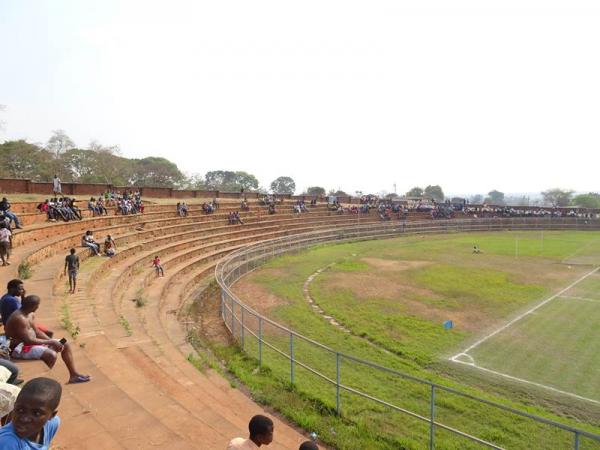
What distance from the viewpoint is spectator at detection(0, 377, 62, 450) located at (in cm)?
314

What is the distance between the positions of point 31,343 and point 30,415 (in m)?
4.71

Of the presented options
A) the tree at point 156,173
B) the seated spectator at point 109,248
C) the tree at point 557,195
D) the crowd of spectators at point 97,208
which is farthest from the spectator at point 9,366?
the tree at point 557,195

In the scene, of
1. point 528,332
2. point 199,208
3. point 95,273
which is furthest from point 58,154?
point 528,332

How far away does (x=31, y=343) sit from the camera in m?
7.18

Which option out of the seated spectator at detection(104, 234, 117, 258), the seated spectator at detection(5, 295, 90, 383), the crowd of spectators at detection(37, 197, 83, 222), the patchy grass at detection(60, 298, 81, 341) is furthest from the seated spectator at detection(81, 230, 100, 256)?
the seated spectator at detection(5, 295, 90, 383)

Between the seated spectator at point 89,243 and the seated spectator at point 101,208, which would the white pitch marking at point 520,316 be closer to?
the seated spectator at point 89,243

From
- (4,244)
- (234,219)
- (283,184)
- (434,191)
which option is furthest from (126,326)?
(434,191)

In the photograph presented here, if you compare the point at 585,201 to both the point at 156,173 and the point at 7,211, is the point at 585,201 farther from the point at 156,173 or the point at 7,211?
the point at 7,211

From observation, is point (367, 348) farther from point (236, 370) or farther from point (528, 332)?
point (528, 332)

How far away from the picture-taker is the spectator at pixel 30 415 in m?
3.14

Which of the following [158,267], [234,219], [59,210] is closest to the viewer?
[158,267]

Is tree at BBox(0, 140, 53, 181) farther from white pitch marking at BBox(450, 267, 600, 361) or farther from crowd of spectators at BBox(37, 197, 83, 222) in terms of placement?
white pitch marking at BBox(450, 267, 600, 361)

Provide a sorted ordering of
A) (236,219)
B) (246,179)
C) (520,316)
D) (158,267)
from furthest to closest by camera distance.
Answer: (246,179)
(236,219)
(158,267)
(520,316)

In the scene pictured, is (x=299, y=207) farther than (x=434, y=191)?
No
